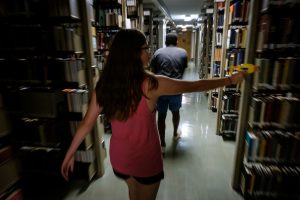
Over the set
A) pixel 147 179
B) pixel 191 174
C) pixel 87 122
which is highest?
pixel 87 122

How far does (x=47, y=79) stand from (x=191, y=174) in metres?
1.83

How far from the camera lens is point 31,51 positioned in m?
2.11

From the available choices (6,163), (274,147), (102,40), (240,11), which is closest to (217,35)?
(240,11)

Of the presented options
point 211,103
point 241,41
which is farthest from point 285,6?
point 211,103

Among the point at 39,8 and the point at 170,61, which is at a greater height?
the point at 39,8

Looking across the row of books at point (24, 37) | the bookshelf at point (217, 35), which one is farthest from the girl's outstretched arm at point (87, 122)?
the bookshelf at point (217, 35)

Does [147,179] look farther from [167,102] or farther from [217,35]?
[217,35]

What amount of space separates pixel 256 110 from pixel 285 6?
81 centimetres

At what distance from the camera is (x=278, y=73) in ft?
5.48

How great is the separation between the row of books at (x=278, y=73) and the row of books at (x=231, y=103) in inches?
61.4

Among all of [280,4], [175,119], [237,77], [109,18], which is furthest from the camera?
[109,18]

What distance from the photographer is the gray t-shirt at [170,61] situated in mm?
2730

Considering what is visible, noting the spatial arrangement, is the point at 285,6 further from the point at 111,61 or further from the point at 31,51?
the point at 31,51

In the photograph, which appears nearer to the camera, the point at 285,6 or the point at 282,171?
the point at 285,6
